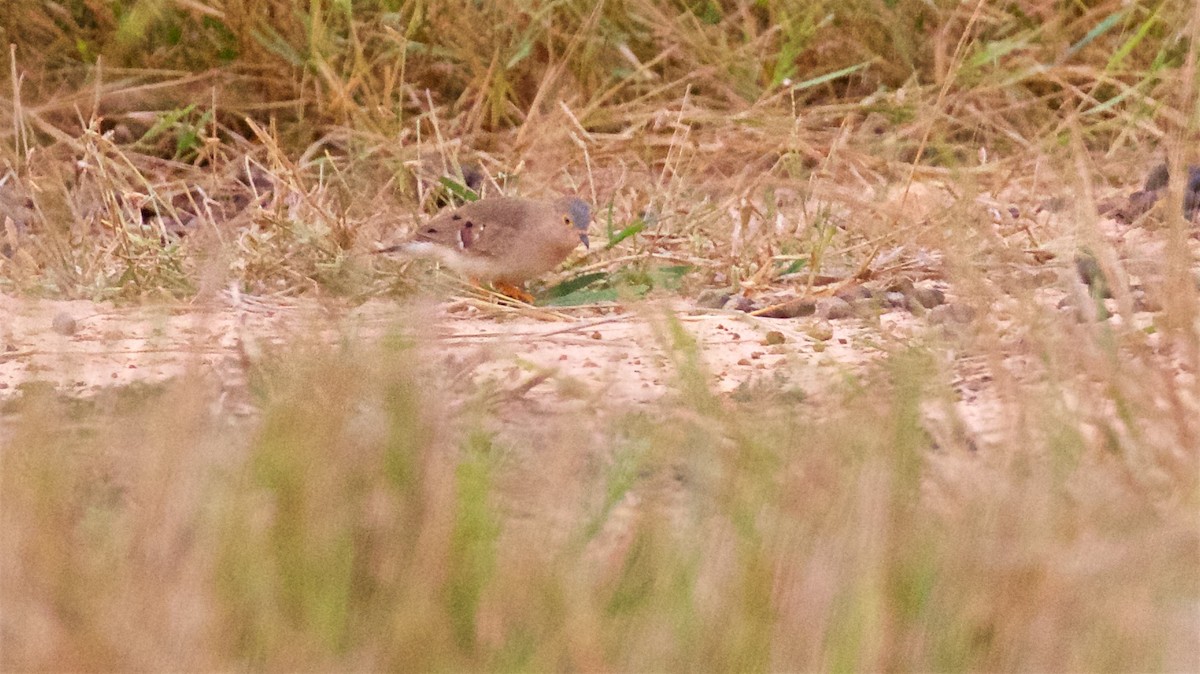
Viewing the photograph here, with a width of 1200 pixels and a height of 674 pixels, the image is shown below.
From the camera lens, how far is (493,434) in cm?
170

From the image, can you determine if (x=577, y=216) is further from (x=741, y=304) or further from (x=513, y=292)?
(x=741, y=304)

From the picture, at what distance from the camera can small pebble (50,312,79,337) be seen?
8.10ft

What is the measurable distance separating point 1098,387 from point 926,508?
47 cm

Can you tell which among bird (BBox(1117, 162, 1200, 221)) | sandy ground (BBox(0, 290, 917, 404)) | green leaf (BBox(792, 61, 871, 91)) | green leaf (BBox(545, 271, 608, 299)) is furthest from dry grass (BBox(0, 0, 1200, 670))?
green leaf (BBox(792, 61, 871, 91))

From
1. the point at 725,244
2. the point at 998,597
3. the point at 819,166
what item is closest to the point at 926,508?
the point at 998,597

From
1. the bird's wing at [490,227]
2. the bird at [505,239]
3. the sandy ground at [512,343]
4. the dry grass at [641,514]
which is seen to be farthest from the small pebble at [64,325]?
the bird's wing at [490,227]

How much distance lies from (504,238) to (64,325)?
0.84m

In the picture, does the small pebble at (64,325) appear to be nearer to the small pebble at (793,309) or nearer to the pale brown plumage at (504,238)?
the pale brown plumage at (504,238)

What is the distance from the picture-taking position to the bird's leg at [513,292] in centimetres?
302

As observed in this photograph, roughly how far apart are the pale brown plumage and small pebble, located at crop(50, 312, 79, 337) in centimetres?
65

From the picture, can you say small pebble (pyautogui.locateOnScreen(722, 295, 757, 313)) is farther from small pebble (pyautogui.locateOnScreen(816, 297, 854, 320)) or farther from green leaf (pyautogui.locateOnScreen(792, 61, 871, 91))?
green leaf (pyautogui.locateOnScreen(792, 61, 871, 91))

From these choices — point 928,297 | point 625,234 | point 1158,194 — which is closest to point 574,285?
point 625,234

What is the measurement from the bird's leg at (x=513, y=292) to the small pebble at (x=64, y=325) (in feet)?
2.67

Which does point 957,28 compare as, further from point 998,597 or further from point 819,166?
point 998,597
